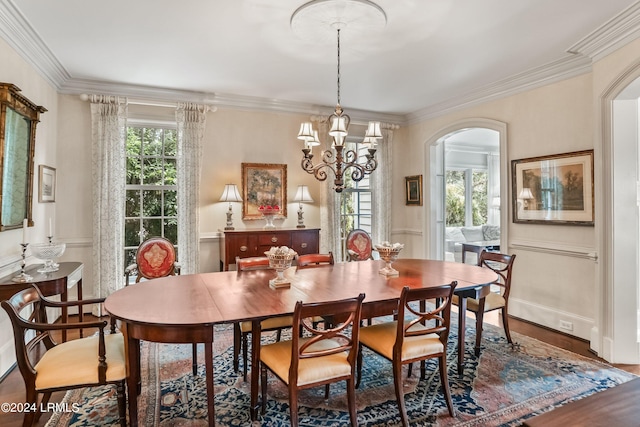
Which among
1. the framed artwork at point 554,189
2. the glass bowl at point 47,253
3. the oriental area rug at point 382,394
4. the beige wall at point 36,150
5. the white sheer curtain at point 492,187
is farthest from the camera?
the white sheer curtain at point 492,187

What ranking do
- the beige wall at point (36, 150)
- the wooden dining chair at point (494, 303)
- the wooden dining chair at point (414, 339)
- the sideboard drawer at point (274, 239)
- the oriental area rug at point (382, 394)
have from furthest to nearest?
the sideboard drawer at point (274, 239)
the wooden dining chair at point (494, 303)
the beige wall at point (36, 150)
the oriental area rug at point (382, 394)
the wooden dining chair at point (414, 339)

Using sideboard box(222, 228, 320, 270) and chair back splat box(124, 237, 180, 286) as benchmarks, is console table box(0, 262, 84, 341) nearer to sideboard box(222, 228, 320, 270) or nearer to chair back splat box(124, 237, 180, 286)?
chair back splat box(124, 237, 180, 286)

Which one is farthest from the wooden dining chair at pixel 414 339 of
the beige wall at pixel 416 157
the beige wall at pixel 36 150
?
the beige wall at pixel 36 150

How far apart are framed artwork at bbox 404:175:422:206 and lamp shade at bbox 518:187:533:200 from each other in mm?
1678

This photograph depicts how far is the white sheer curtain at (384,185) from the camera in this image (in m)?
5.75

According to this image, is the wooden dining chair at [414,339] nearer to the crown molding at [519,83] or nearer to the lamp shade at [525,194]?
the lamp shade at [525,194]

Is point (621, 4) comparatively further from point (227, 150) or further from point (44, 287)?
point (44, 287)

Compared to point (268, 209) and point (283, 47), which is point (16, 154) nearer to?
point (283, 47)

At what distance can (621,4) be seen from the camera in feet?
8.65

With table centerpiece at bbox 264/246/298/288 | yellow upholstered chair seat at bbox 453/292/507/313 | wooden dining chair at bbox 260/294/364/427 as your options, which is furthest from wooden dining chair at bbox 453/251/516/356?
table centerpiece at bbox 264/246/298/288

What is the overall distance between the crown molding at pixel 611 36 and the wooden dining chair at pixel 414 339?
8.33 feet

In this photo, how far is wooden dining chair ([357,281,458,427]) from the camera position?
6.97 feet

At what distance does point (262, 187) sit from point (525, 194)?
3342 mm

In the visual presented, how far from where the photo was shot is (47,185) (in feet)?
12.6
